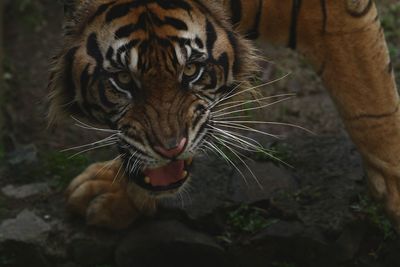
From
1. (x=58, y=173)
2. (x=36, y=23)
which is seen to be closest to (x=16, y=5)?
(x=36, y=23)

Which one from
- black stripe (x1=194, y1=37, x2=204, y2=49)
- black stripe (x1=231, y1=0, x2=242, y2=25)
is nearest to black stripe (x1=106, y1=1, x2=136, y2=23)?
black stripe (x1=194, y1=37, x2=204, y2=49)

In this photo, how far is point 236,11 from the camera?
3117mm

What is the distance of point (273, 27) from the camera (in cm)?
315

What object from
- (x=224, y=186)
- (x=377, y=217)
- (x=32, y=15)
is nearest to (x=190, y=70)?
(x=224, y=186)

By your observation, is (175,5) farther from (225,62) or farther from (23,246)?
(23,246)

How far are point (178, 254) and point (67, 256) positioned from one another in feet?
1.46

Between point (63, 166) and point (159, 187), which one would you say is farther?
point (63, 166)

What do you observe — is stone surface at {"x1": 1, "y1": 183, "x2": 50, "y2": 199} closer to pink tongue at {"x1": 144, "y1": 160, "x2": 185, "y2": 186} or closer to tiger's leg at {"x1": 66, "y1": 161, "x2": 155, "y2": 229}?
tiger's leg at {"x1": 66, "y1": 161, "x2": 155, "y2": 229}

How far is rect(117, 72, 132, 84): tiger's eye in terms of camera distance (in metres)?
2.72

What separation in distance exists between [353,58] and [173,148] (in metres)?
0.84

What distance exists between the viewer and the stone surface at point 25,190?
3.82 metres

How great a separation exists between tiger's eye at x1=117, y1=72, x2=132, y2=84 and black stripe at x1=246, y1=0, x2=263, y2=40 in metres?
0.62

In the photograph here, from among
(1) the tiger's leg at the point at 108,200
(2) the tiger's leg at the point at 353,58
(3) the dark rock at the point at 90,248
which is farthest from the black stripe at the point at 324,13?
(3) the dark rock at the point at 90,248

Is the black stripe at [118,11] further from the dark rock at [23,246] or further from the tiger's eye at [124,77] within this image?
the dark rock at [23,246]
